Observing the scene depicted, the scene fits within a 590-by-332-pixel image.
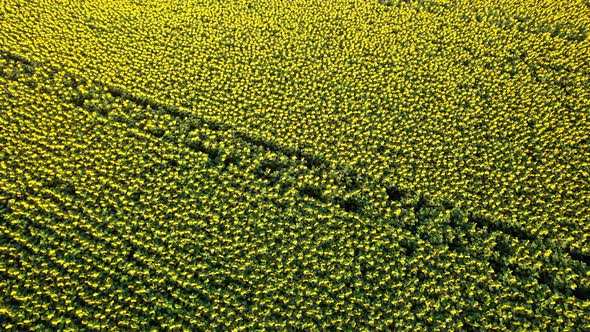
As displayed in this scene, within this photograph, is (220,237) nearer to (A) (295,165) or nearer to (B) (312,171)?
(A) (295,165)

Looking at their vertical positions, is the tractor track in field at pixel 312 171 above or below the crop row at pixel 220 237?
above

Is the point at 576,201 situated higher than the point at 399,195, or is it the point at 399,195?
the point at 576,201

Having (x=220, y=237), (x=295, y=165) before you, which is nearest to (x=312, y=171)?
(x=295, y=165)

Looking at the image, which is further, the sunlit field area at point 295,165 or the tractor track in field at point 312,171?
the tractor track in field at point 312,171

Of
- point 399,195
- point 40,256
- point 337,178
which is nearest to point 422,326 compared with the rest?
point 399,195

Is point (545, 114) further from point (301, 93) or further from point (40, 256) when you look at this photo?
point (40, 256)

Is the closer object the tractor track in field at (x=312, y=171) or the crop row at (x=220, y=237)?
the crop row at (x=220, y=237)

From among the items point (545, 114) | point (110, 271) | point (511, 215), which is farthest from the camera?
point (545, 114)

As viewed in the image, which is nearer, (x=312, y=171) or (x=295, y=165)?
(x=312, y=171)

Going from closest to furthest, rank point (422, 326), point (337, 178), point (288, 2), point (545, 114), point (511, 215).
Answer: point (422, 326), point (511, 215), point (337, 178), point (545, 114), point (288, 2)
